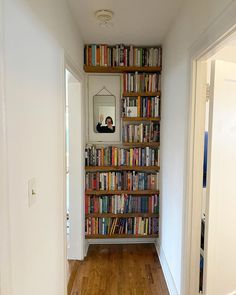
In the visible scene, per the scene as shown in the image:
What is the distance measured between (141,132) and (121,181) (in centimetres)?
64

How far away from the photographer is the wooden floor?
2.31 meters

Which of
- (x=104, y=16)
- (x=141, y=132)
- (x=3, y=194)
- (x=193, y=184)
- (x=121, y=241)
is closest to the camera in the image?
(x=3, y=194)

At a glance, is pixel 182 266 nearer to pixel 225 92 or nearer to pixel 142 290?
pixel 142 290

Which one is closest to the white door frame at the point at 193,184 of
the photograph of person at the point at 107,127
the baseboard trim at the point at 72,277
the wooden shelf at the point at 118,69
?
the baseboard trim at the point at 72,277

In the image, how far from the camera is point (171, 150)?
93.4 inches

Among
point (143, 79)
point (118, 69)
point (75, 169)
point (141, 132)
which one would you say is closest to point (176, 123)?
point (141, 132)

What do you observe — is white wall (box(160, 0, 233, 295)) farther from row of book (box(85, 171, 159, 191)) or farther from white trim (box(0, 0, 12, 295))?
white trim (box(0, 0, 12, 295))

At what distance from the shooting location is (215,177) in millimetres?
1793

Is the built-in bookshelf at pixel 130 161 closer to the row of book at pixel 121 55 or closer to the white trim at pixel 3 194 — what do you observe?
the row of book at pixel 121 55

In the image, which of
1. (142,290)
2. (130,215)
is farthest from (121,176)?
(142,290)

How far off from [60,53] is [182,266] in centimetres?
178

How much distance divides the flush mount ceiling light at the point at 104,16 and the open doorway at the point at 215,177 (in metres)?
0.90

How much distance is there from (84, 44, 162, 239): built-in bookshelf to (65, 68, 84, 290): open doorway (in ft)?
0.79

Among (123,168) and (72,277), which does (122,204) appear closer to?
(123,168)
